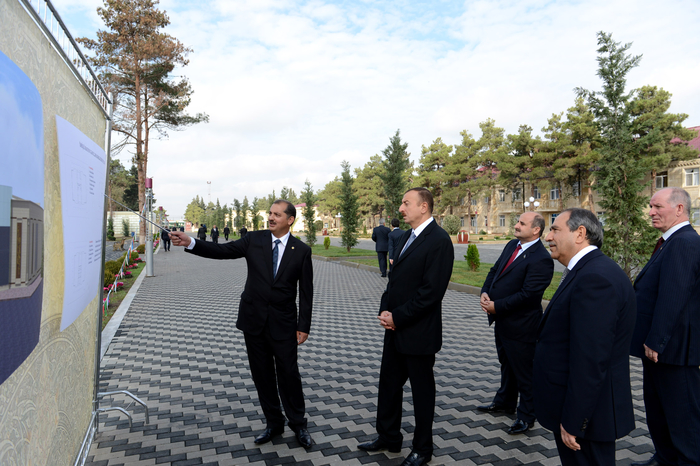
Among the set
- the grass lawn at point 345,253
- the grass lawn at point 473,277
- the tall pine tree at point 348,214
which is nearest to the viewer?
the grass lawn at point 473,277

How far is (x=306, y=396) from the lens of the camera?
4473 millimetres

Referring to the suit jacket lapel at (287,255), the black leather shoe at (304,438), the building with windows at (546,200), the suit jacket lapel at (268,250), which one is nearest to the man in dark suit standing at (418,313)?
the black leather shoe at (304,438)

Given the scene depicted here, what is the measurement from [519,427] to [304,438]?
1.81 m

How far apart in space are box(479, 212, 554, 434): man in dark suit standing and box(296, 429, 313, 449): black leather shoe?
169 cm

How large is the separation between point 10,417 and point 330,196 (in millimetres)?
69813

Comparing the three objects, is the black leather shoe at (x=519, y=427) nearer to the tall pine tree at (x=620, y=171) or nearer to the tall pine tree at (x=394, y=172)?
the tall pine tree at (x=620, y=171)

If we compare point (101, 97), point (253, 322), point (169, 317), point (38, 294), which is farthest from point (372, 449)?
point (169, 317)

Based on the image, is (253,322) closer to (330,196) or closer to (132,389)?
(132,389)

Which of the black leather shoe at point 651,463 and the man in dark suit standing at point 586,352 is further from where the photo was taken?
the black leather shoe at point 651,463

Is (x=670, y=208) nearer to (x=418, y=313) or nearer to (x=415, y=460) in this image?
(x=418, y=313)

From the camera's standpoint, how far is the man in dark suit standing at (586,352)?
200 cm

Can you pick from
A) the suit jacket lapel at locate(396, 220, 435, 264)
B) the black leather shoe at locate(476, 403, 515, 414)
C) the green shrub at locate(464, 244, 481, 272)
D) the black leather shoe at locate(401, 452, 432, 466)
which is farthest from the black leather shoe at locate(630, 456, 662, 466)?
the green shrub at locate(464, 244, 481, 272)

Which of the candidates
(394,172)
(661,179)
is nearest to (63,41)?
(394,172)

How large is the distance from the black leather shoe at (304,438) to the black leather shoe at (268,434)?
0.21 metres
